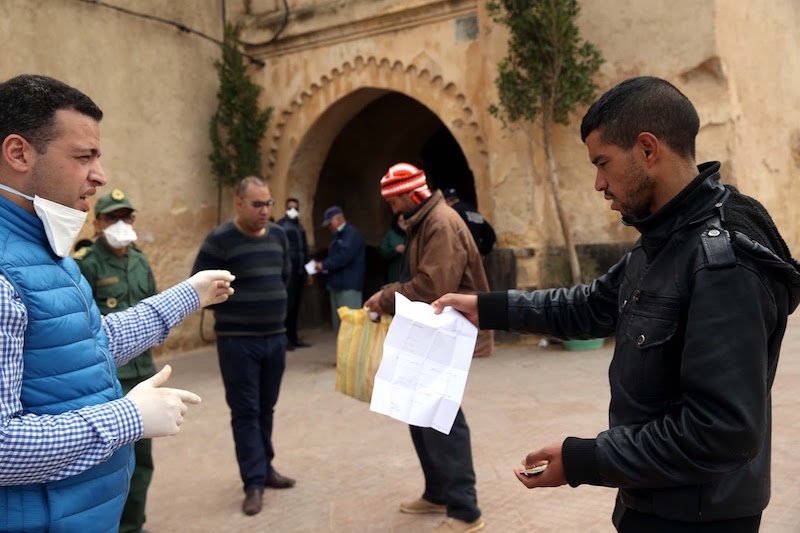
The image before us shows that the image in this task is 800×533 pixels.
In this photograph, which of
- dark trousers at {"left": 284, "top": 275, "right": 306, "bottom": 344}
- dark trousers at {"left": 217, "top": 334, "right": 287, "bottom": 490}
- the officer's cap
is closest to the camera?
the officer's cap

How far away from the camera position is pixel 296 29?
9.30 metres

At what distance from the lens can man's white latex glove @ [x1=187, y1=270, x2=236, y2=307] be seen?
2.28 metres

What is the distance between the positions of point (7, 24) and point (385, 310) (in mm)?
5822

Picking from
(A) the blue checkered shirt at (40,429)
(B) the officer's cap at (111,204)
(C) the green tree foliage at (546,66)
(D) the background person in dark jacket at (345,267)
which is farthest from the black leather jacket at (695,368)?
(D) the background person in dark jacket at (345,267)

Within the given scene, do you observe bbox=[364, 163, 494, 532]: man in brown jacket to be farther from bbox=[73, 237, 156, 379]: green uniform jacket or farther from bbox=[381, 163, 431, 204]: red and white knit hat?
bbox=[73, 237, 156, 379]: green uniform jacket

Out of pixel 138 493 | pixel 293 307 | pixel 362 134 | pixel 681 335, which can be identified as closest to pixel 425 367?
pixel 681 335

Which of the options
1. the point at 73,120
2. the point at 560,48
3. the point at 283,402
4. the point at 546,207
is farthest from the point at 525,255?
the point at 73,120

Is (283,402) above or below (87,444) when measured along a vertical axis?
below

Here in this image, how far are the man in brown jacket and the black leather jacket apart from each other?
1.79 m

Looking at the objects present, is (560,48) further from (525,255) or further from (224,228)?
(224,228)

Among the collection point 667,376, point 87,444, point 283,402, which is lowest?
point 283,402

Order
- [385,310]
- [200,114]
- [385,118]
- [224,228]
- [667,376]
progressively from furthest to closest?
[385,118]
[200,114]
[224,228]
[385,310]
[667,376]

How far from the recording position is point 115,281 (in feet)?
12.4

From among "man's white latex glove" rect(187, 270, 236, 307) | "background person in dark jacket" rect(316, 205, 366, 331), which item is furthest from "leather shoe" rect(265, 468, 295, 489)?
"background person in dark jacket" rect(316, 205, 366, 331)
